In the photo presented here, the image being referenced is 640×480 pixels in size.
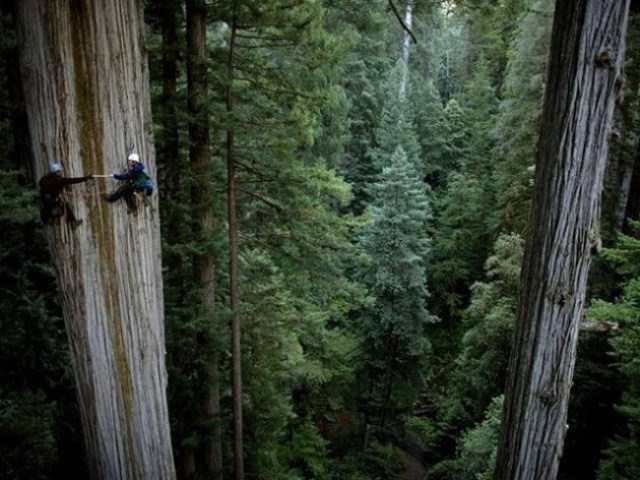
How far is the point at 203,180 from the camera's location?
6.57m

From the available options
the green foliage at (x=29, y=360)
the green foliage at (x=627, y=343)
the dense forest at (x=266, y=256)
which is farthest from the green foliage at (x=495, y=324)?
the green foliage at (x=29, y=360)

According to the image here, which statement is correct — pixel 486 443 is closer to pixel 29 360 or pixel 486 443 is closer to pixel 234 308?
pixel 234 308

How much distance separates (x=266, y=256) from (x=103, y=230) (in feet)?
24.2

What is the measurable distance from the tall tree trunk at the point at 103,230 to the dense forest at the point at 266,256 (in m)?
0.01

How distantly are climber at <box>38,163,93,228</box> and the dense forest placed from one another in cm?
7

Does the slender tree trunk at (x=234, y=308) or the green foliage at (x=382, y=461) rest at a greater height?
the slender tree trunk at (x=234, y=308)

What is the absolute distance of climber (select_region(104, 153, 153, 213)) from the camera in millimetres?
2992

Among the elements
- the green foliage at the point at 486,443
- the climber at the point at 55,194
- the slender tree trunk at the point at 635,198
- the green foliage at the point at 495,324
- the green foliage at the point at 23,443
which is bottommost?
the green foliage at the point at 486,443

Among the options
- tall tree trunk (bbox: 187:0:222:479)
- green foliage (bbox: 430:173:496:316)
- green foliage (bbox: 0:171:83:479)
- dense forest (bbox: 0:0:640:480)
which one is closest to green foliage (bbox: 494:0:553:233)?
dense forest (bbox: 0:0:640:480)

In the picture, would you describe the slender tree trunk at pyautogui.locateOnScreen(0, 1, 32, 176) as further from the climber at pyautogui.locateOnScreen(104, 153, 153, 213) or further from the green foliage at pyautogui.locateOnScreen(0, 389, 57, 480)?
the climber at pyautogui.locateOnScreen(104, 153, 153, 213)

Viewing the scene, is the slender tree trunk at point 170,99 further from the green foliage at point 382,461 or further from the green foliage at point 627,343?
the green foliage at point 382,461

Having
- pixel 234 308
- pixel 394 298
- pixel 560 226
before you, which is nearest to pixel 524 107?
pixel 394 298

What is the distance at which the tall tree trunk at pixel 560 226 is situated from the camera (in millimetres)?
2510

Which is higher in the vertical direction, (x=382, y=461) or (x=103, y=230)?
(x=103, y=230)
